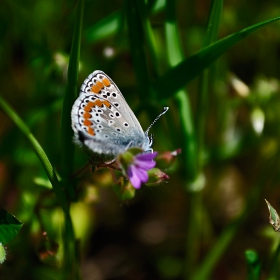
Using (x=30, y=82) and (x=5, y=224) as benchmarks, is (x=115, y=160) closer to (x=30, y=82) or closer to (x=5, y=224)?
(x=5, y=224)

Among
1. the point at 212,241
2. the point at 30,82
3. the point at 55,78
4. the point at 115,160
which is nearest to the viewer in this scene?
the point at 115,160

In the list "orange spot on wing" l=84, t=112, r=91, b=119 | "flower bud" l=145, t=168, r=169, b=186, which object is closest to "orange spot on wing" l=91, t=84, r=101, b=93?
"orange spot on wing" l=84, t=112, r=91, b=119

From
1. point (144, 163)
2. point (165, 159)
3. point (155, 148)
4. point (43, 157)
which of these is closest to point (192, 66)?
point (165, 159)

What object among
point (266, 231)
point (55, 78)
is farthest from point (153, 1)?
point (266, 231)

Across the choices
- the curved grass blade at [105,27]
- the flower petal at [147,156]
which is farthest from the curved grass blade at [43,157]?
the curved grass blade at [105,27]

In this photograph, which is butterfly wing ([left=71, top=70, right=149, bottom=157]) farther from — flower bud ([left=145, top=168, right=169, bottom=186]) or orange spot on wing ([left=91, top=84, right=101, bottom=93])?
flower bud ([left=145, top=168, right=169, bottom=186])
